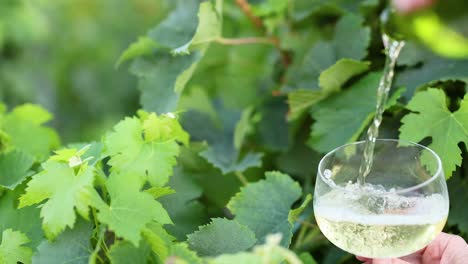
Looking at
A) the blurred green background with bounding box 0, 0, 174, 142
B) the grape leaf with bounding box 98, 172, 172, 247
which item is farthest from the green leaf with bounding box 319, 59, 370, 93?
the blurred green background with bounding box 0, 0, 174, 142

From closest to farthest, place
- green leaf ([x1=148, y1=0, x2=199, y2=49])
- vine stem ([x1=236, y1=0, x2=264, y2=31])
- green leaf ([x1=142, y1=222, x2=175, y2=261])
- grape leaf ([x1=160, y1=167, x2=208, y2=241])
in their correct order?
green leaf ([x1=142, y1=222, x2=175, y2=261]), grape leaf ([x1=160, y1=167, x2=208, y2=241]), green leaf ([x1=148, y1=0, x2=199, y2=49]), vine stem ([x1=236, y1=0, x2=264, y2=31])

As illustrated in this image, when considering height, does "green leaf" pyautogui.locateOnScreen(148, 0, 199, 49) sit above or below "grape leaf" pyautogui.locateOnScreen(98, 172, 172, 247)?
above

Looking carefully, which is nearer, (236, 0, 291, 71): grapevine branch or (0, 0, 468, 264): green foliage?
(0, 0, 468, 264): green foliage

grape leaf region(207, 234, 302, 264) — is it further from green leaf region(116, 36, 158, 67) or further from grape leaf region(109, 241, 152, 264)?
green leaf region(116, 36, 158, 67)

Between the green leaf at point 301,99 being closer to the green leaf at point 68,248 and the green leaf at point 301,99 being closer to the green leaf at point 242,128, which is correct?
the green leaf at point 242,128

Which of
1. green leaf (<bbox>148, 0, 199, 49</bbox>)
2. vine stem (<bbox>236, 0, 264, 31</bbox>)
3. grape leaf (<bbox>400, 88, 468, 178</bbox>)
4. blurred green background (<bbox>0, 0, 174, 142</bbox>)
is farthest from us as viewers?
blurred green background (<bbox>0, 0, 174, 142</bbox>)

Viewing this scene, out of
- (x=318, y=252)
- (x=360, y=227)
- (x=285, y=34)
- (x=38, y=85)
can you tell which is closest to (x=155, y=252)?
(x=360, y=227)

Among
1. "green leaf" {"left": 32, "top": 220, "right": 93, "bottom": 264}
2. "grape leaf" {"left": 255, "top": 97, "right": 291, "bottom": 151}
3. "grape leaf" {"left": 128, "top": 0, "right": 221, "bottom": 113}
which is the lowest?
"grape leaf" {"left": 255, "top": 97, "right": 291, "bottom": 151}

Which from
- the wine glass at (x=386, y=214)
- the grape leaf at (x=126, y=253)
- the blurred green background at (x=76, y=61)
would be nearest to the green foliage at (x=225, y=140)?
the grape leaf at (x=126, y=253)
